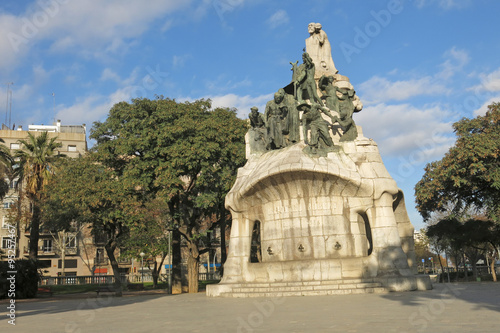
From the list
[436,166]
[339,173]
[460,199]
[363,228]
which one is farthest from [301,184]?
[460,199]

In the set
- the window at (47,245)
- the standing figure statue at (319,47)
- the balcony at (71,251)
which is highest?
the standing figure statue at (319,47)

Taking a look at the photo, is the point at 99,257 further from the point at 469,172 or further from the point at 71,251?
the point at 469,172

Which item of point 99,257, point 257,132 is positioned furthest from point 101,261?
point 257,132

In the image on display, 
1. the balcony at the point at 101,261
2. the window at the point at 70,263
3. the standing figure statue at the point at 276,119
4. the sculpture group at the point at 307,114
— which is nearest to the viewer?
the sculpture group at the point at 307,114

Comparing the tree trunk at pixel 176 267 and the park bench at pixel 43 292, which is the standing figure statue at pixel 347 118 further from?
the park bench at pixel 43 292

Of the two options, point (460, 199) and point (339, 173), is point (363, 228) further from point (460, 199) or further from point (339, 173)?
point (460, 199)

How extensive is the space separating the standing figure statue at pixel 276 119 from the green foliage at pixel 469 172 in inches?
536

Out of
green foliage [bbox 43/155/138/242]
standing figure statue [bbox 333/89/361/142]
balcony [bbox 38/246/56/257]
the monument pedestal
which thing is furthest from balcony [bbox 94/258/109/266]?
standing figure statue [bbox 333/89/361/142]

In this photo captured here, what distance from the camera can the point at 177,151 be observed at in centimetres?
2530

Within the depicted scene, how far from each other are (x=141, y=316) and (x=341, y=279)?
7.49m

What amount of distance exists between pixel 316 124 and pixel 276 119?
237 centimetres

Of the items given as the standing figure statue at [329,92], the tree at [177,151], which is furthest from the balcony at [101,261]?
the standing figure statue at [329,92]

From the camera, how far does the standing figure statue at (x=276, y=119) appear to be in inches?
793

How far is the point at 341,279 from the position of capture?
1631 cm
